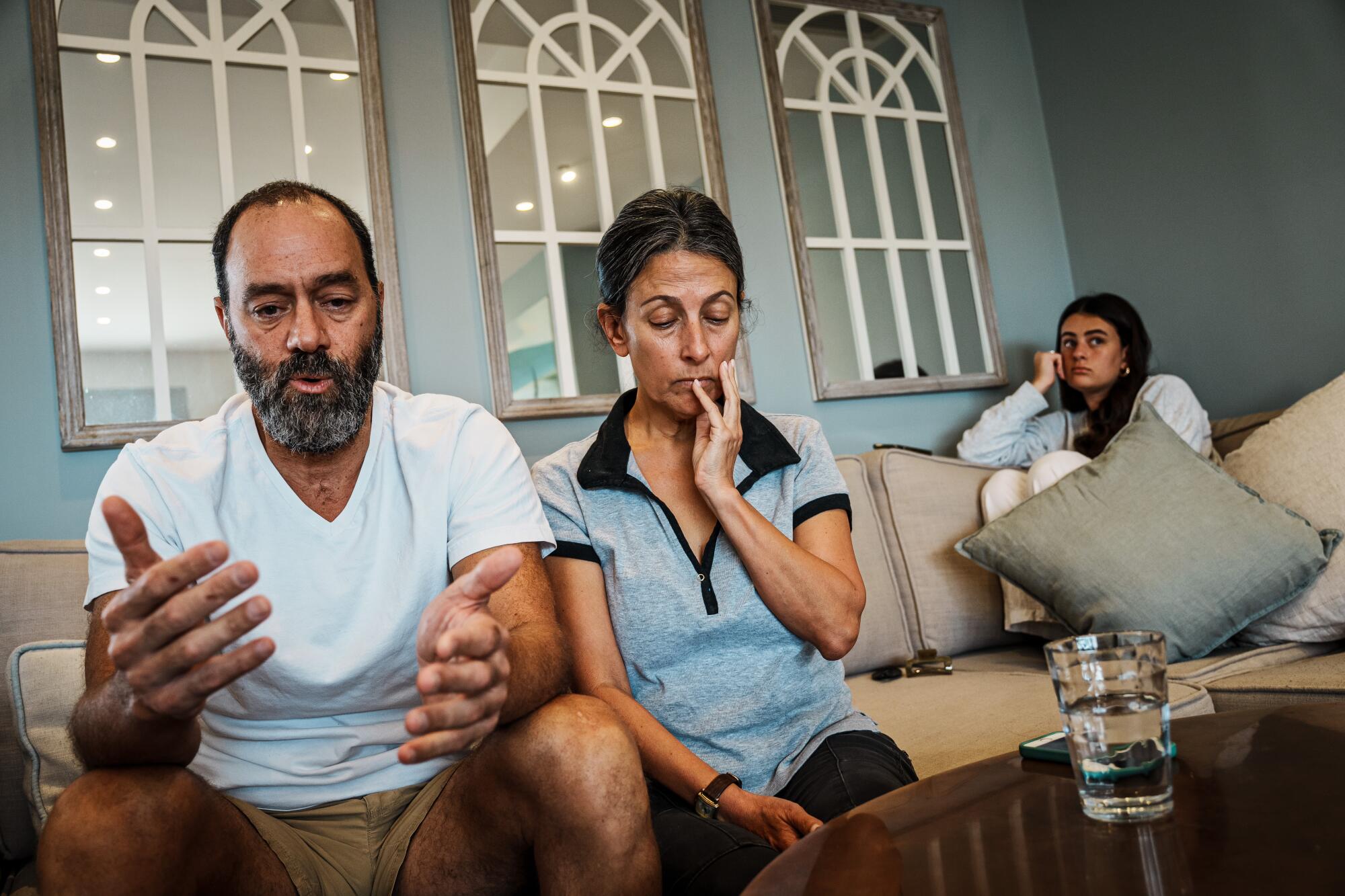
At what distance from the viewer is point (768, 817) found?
3.82 feet

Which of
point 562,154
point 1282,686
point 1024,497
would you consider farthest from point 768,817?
point 562,154

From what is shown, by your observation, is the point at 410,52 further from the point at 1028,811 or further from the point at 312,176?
the point at 1028,811

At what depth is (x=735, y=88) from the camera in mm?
3010

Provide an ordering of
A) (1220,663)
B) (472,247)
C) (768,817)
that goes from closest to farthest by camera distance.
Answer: (768,817), (1220,663), (472,247)

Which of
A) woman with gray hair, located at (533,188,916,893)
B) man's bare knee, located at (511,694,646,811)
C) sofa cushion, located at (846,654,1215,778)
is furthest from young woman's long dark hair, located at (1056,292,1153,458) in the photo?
man's bare knee, located at (511,694,646,811)

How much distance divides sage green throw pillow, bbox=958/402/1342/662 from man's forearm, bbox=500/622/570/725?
1.22 meters

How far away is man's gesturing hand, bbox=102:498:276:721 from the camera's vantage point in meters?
0.79

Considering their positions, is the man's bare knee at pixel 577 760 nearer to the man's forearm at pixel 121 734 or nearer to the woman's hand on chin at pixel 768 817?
the woman's hand on chin at pixel 768 817

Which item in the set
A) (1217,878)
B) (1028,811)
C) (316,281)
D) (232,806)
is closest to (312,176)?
(316,281)

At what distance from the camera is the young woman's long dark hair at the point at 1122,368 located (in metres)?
2.95

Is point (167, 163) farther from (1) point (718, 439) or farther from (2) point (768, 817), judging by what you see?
(2) point (768, 817)

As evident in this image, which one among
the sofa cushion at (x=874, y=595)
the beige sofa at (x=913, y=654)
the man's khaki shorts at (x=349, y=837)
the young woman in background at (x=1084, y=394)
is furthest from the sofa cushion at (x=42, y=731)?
the young woman in background at (x=1084, y=394)

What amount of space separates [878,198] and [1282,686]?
6.36 feet

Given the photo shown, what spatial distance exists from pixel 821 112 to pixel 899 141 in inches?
11.9
